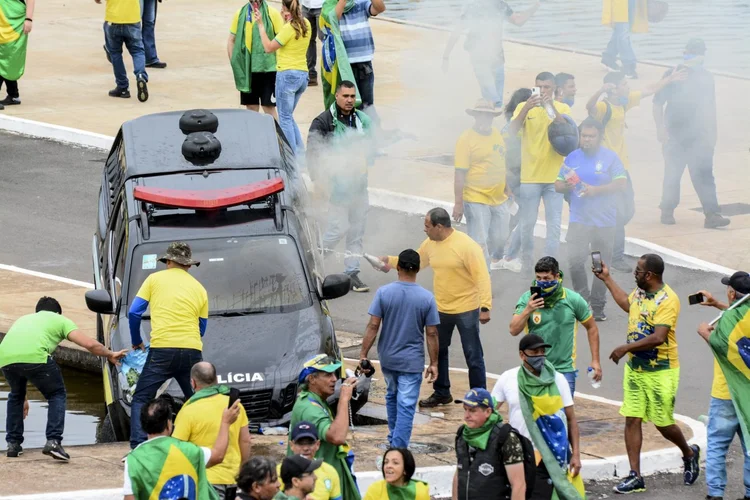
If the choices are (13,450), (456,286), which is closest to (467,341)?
(456,286)

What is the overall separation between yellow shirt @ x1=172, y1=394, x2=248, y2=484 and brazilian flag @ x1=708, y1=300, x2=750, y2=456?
326cm

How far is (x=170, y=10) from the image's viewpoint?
27.8 m

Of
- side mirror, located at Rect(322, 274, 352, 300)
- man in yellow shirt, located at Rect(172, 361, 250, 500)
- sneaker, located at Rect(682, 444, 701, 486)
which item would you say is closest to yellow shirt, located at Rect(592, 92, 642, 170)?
side mirror, located at Rect(322, 274, 352, 300)

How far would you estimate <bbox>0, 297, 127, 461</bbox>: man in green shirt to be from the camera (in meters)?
9.72

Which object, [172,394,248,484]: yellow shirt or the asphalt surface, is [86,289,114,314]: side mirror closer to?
the asphalt surface

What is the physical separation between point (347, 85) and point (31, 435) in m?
4.63

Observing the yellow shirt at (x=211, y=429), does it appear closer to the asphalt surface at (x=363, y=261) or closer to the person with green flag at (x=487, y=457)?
the person with green flag at (x=487, y=457)

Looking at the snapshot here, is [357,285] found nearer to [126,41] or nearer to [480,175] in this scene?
[480,175]

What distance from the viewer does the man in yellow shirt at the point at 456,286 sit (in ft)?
35.2

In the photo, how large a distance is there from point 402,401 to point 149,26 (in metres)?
13.5

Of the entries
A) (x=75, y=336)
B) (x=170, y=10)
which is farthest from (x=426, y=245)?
(x=170, y=10)

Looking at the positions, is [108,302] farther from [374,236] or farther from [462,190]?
[374,236]

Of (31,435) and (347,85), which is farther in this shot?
(347,85)

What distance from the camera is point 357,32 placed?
1662 cm
